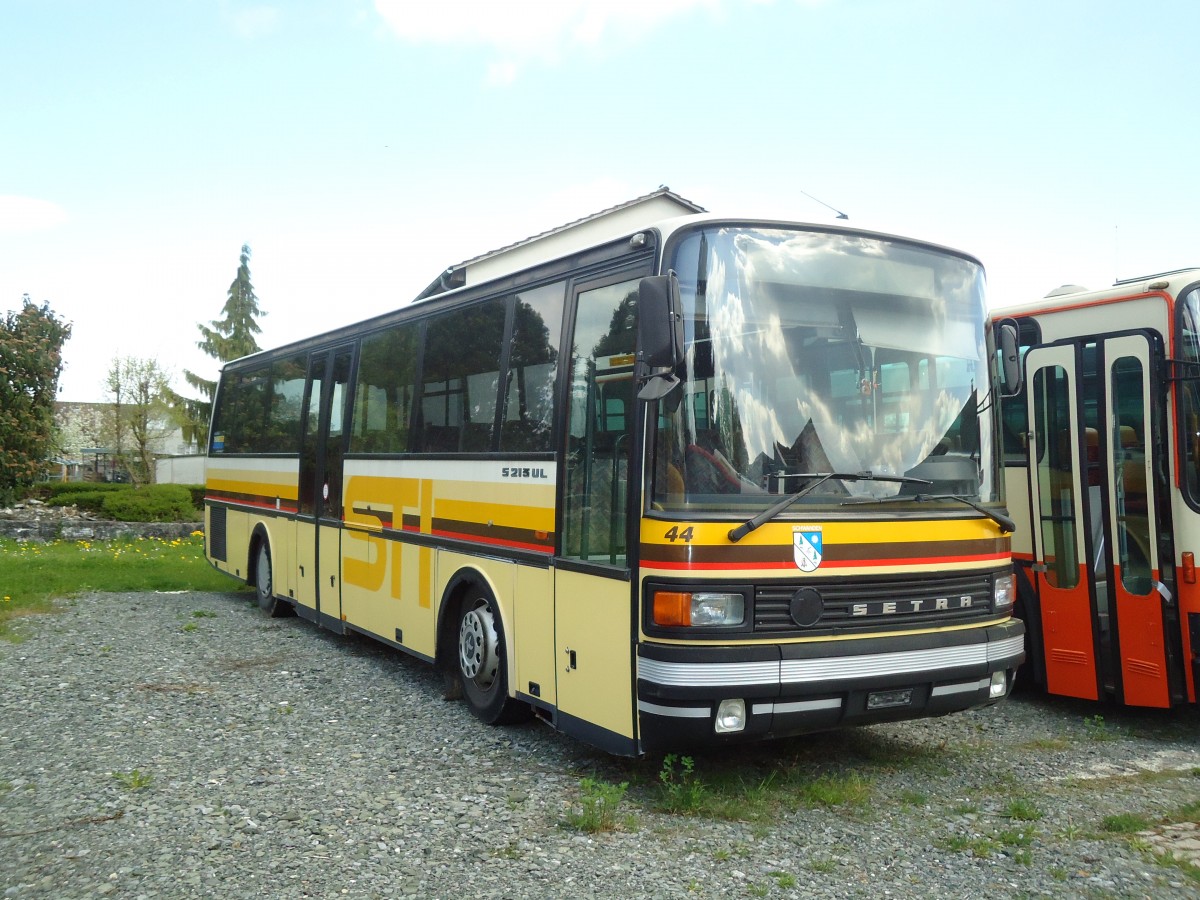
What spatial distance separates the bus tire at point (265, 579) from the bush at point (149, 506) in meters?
14.7

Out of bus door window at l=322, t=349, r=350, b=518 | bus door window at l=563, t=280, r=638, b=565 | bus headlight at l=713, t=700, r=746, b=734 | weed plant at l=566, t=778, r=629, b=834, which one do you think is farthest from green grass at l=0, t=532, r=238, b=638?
bus headlight at l=713, t=700, r=746, b=734

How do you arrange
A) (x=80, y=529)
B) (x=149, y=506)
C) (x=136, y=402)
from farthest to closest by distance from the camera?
1. (x=136, y=402)
2. (x=149, y=506)
3. (x=80, y=529)

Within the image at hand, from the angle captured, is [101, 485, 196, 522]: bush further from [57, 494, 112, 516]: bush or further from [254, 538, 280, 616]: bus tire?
[254, 538, 280, 616]: bus tire

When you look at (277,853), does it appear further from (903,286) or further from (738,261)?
(903,286)

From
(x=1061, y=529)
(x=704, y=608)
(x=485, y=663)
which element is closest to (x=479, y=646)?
(x=485, y=663)

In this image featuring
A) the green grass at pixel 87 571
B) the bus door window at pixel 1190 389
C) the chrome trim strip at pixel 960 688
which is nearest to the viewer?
the chrome trim strip at pixel 960 688

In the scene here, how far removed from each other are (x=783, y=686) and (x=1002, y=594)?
168 centimetres

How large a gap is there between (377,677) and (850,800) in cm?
471

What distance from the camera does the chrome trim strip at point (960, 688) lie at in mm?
5766

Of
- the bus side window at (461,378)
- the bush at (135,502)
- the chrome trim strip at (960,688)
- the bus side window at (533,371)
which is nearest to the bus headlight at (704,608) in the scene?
the chrome trim strip at (960,688)

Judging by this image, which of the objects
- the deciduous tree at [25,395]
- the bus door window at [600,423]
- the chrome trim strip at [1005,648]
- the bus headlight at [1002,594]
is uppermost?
the deciduous tree at [25,395]

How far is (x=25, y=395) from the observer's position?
25422 mm

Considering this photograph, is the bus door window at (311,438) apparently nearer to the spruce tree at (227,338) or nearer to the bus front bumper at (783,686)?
the bus front bumper at (783,686)

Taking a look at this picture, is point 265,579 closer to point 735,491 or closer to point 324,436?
point 324,436
